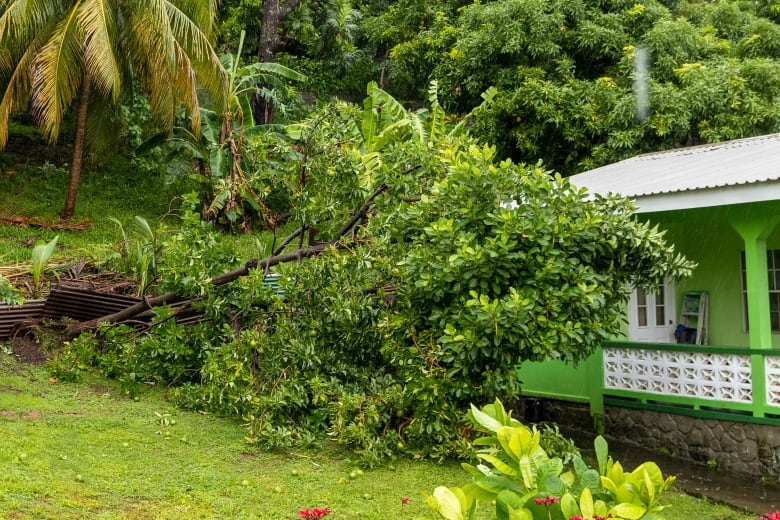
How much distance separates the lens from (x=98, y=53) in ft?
49.9

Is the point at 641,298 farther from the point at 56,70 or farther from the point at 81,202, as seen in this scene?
the point at 81,202

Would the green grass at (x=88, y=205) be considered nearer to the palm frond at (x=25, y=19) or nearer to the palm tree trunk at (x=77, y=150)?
the palm tree trunk at (x=77, y=150)

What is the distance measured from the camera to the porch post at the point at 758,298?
906 centimetres

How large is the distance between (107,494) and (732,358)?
6476 millimetres

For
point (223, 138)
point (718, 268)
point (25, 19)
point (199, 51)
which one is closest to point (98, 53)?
point (25, 19)

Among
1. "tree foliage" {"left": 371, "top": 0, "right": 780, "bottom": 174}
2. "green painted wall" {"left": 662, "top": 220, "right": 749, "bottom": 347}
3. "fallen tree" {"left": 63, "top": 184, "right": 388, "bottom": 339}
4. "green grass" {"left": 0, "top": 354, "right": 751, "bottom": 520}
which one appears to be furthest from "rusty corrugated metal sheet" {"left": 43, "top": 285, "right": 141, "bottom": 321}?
"tree foliage" {"left": 371, "top": 0, "right": 780, "bottom": 174}

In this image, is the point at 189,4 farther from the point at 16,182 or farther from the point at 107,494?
the point at 107,494

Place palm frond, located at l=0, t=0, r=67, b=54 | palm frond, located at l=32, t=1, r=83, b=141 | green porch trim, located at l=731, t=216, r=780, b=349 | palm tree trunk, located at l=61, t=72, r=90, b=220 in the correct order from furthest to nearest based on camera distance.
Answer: palm tree trunk, located at l=61, t=72, r=90, b=220, palm frond, located at l=0, t=0, r=67, b=54, palm frond, located at l=32, t=1, r=83, b=141, green porch trim, located at l=731, t=216, r=780, b=349

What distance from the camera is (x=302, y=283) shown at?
9070mm

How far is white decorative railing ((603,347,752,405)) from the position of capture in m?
9.26

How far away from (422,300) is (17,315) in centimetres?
608

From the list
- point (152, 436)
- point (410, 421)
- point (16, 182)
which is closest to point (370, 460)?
point (410, 421)

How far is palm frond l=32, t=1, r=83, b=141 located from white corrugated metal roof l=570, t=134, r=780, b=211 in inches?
352

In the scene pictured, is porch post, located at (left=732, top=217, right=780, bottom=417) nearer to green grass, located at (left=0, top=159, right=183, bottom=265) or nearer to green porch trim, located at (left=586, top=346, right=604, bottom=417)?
green porch trim, located at (left=586, top=346, right=604, bottom=417)
